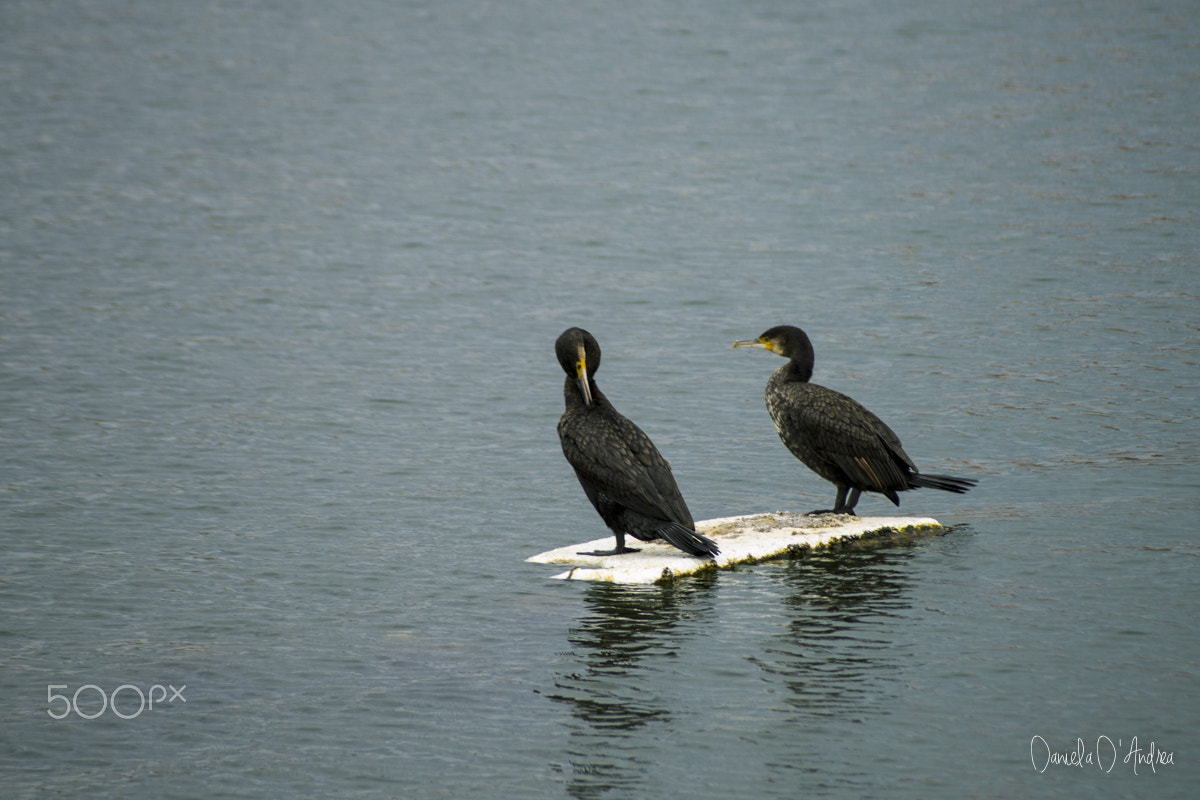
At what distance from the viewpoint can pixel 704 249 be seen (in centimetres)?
2094

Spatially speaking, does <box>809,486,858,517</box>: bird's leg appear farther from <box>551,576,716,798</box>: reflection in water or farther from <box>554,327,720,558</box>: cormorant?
<box>551,576,716,798</box>: reflection in water

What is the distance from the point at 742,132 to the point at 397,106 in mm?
8172

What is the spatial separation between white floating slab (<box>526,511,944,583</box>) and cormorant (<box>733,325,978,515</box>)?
0.24 metres

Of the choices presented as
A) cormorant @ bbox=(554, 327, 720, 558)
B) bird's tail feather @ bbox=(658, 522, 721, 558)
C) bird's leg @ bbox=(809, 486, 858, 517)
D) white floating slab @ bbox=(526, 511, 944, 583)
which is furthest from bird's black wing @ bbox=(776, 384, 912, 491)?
bird's tail feather @ bbox=(658, 522, 721, 558)

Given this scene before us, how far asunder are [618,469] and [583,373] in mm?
682

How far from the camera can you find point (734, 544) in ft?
26.2

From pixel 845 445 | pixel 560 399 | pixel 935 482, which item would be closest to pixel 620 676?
pixel 845 445

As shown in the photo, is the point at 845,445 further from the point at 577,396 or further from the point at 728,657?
the point at 728,657

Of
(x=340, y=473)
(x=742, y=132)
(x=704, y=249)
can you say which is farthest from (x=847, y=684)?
(x=742, y=132)

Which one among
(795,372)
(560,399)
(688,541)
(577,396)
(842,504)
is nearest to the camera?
(688,541)

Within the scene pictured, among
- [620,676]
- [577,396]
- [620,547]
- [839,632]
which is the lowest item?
[620,676]

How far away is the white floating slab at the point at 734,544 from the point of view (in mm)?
7668

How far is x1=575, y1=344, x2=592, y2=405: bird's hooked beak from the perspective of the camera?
313 inches

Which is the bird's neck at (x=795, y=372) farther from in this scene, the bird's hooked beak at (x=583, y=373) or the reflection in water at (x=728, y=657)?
the bird's hooked beak at (x=583, y=373)
